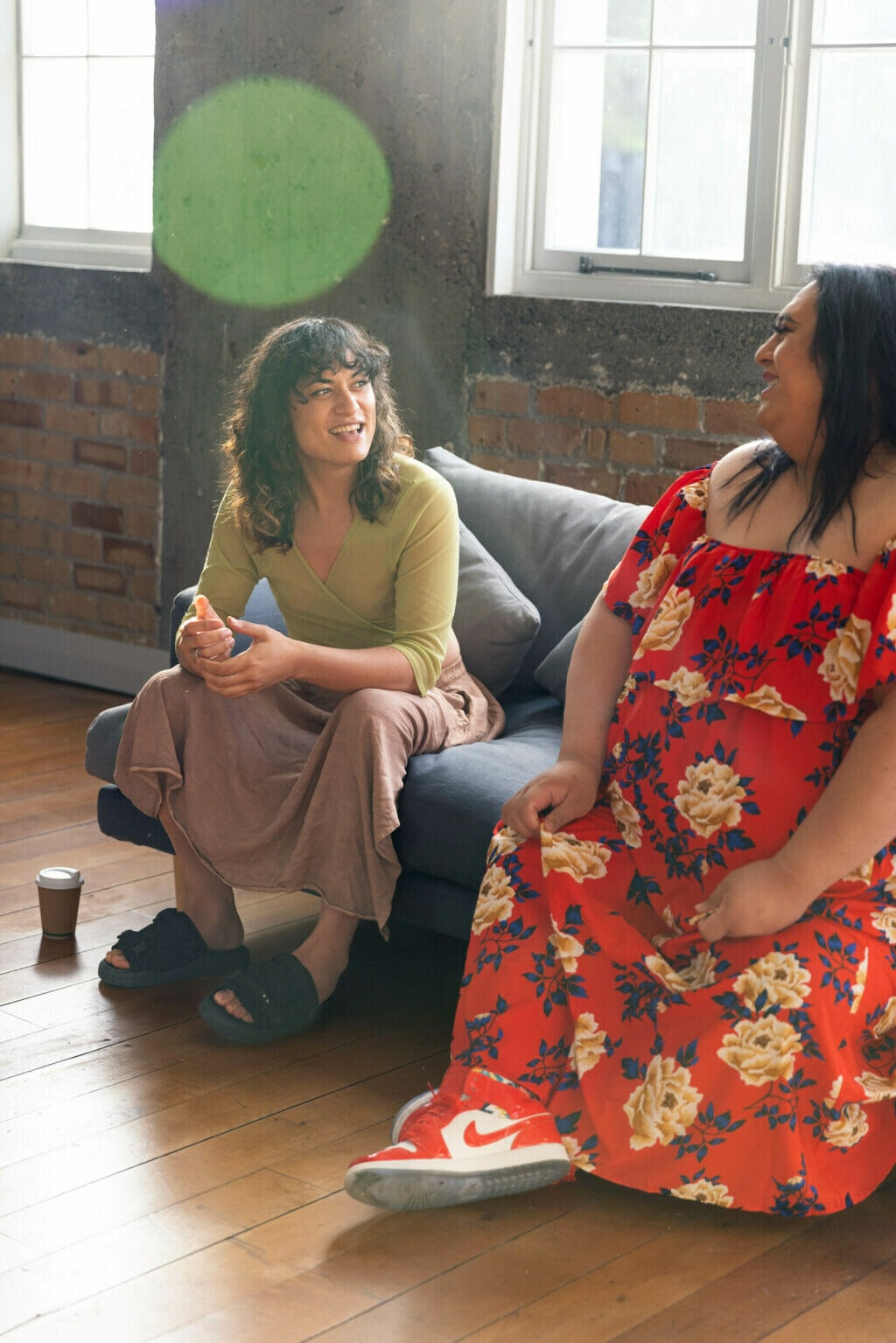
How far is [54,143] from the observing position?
4812 millimetres

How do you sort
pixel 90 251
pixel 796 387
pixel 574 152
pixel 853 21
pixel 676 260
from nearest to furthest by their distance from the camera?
1. pixel 796 387
2. pixel 853 21
3. pixel 676 260
4. pixel 574 152
5. pixel 90 251

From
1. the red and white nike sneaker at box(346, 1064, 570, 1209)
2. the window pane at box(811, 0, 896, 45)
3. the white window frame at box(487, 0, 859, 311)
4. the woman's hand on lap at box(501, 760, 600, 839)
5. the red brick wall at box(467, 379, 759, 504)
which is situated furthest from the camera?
the red brick wall at box(467, 379, 759, 504)

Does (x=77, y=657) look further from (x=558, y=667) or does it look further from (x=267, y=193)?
(x=558, y=667)

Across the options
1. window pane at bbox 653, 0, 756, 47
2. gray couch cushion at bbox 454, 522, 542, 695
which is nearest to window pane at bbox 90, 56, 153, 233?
window pane at bbox 653, 0, 756, 47

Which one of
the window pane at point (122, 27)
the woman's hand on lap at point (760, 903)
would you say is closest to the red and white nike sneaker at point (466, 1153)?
the woman's hand on lap at point (760, 903)

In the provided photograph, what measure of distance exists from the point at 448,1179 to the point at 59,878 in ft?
4.02

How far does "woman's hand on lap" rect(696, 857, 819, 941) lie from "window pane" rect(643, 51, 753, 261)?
2.01 metres

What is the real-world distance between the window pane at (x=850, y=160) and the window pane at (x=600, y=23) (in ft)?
1.45

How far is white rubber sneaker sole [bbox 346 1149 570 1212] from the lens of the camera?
6.14 ft

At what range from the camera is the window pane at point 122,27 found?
452 cm

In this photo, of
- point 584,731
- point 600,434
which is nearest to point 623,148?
point 600,434

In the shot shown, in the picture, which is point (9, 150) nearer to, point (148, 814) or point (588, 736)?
point (148, 814)

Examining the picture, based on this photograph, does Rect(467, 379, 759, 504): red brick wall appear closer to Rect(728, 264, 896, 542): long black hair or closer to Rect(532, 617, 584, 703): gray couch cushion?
Rect(532, 617, 584, 703): gray couch cushion

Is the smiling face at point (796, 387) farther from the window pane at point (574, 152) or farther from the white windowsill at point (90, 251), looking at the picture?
the white windowsill at point (90, 251)
